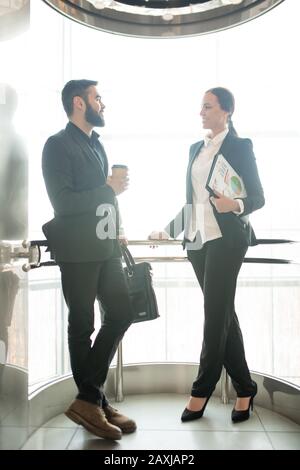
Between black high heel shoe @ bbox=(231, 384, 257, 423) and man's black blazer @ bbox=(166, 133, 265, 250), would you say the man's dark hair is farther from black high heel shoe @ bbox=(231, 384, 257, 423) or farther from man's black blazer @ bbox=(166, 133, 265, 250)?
black high heel shoe @ bbox=(231, 384, 257, 423)

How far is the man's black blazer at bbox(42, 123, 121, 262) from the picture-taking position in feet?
5.16

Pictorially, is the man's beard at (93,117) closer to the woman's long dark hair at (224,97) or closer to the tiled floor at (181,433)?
the woman's long dark hair at (224,97)

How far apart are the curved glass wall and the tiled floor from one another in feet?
1.57

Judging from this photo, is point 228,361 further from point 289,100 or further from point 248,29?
point 248,29

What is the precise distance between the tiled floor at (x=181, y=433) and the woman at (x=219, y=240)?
0.07m

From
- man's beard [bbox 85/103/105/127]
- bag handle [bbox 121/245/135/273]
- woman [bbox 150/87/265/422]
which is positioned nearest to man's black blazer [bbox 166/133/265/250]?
woman [bbox 150/87/265/422]

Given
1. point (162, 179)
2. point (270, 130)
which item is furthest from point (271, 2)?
point (162, 179)

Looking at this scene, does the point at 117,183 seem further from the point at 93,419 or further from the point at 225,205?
the point at 93,419

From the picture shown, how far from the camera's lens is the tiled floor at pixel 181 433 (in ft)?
5.18

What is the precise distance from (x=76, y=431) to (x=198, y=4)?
1.78 meters

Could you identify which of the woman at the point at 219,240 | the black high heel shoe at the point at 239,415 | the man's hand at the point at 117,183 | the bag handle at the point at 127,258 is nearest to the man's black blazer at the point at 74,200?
the man's hand at the point at 117,183

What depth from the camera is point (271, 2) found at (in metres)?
1.51

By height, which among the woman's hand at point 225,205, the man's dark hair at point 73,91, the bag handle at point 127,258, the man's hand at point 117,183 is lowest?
the bag handle at point 127,258
